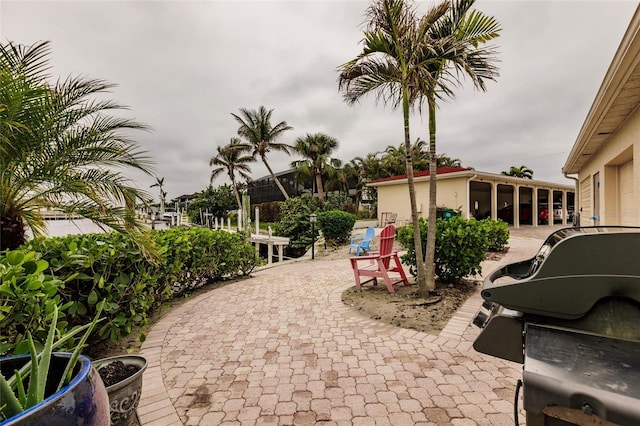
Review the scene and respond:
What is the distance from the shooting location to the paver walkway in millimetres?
1993

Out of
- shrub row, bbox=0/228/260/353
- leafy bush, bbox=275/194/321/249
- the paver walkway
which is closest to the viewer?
shrub row, bbox=0/228/260/353

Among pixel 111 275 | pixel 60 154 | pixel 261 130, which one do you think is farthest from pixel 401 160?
pixel 111 275

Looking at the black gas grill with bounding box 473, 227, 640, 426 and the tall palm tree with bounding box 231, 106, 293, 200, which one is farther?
the tall palm tree with bounding box 231, 106, 293, 200

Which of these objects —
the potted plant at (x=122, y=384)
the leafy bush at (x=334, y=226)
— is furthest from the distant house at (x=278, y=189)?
the potted plant at (x=122, y=384)

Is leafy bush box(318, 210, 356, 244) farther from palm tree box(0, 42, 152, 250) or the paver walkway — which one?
palm tree box(0, 42, 152, 250)

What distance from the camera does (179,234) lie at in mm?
4668

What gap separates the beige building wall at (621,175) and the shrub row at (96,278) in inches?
248

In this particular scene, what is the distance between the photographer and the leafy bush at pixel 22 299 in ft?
5.19

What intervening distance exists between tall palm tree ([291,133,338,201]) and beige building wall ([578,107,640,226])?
1853cm

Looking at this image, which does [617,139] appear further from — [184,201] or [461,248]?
[184,201]

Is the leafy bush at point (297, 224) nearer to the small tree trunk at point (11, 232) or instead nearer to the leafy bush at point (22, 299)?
the small tree trunk at point (11, 232)

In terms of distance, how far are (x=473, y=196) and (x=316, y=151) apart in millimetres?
12290

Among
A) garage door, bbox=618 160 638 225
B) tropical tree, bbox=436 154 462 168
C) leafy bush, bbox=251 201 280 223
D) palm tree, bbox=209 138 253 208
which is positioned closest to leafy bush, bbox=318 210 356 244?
garage door, bbox=618 160 638 225

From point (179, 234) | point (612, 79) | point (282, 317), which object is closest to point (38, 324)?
point (282, 317)
